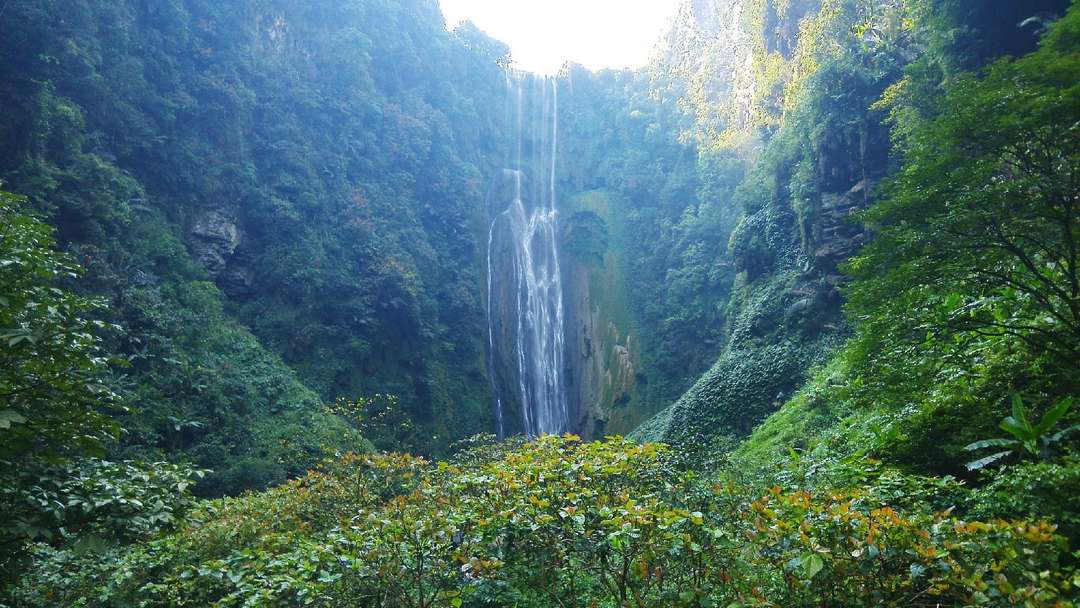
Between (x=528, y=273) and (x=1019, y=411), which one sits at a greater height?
(x=528, y=273)

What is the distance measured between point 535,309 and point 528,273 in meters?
1.81

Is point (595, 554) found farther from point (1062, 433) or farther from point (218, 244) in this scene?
point (218, 244)

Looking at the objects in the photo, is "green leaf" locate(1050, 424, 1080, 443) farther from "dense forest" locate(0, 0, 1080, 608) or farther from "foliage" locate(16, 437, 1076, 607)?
"foliage" locate(16, 437, 1076, 607)

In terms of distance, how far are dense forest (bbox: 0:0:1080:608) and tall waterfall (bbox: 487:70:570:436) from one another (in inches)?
7.6

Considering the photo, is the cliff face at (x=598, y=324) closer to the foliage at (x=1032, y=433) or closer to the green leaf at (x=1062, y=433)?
the foliage at (x=1032, y=433)

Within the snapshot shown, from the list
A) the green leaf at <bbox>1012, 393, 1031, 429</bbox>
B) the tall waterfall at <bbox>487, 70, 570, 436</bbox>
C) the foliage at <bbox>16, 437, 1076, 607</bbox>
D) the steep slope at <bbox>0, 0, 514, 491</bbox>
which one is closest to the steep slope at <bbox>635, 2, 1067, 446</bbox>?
the tall waterfall at <bbox>487, 70, 570, 436</bbox>

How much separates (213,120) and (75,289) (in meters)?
9.00

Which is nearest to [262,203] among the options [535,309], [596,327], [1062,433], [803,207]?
[535,309]

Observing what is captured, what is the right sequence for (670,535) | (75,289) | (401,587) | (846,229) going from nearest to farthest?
1. (670,535)
2. (401,587)
3. (75,289)
4. (846,229)

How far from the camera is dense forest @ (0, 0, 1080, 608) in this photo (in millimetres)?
3184

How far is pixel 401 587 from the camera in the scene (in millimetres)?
3133

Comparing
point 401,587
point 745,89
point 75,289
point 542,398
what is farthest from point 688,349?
point 401,587

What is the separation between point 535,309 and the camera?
23.8m

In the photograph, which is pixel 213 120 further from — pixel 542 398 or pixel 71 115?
pixel 542 398
